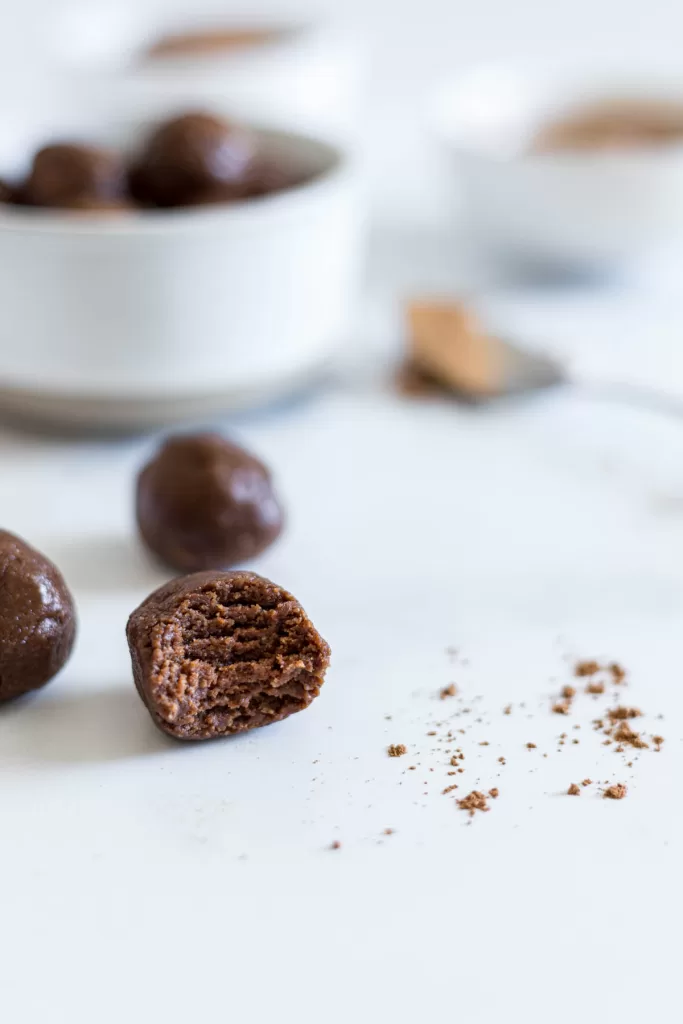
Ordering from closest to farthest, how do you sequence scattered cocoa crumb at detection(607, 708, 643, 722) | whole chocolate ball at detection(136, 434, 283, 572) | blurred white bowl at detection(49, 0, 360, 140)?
1. scattered cocoa crumb at detection(607, 708, 643, 722)
2. whole chocolate ball at detection(136, 434, 283, 572)
3. blurred white bowl at detection(49, 0, 360, 140)

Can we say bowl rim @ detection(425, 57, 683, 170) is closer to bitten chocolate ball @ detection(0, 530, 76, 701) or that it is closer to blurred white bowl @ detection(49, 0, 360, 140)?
blurred white bowl @ detection(49, 0, 360, 140)

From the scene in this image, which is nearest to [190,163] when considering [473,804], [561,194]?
[561,194]

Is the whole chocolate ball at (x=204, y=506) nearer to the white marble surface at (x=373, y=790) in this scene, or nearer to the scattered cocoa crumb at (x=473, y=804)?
the white marble surface at (x=373, y=790)

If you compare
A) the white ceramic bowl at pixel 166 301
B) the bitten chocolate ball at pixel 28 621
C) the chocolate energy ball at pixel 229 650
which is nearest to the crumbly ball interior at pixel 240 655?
the chocolate energy ball at pixel 229 650

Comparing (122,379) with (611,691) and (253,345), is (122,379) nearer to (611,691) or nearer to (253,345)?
(253,345)

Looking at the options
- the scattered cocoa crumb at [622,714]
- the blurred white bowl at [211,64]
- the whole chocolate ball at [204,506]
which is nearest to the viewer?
the scattered cocoa crumb at [622,714]

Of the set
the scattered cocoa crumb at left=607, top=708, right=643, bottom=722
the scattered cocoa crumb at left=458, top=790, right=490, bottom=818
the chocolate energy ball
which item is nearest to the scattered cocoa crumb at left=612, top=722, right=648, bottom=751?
the scattered cocoa crumb at left=607, top=708, right=643, bottom=722

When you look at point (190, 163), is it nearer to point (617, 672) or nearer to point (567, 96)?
point (617, 672)

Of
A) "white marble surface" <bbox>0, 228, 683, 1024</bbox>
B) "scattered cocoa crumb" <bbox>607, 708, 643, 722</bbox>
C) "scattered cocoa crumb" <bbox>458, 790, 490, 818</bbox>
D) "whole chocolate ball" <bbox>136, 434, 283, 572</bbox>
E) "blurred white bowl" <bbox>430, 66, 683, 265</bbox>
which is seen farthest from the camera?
"blurred white bowl" <bbox>430, 66, 683, 265</bbox>
